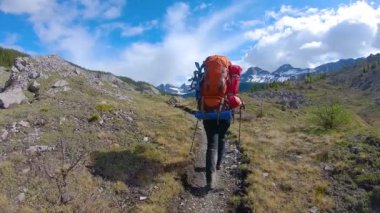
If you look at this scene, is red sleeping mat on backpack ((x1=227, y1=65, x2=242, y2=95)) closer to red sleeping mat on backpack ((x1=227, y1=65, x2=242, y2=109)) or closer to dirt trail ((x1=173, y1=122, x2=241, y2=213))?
red sleeping mat on backpack ((x1=227, y1=65, x2=242, y2=109))

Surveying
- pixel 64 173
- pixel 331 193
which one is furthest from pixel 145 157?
pixel 331 193

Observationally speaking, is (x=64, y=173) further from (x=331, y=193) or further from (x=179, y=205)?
(x=331, y=193)

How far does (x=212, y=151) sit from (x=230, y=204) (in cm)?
191

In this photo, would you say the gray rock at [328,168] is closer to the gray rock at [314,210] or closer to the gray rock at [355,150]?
the gray rock at [355,150]

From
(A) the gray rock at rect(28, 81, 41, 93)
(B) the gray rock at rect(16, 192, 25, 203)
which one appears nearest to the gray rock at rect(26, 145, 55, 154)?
(B) the gray rock at rect(16, 192, 25, 203)

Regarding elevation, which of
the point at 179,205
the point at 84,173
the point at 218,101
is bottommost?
the point at 179,205

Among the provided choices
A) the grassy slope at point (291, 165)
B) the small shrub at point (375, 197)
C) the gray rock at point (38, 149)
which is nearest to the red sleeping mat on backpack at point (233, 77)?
the grassy slope at point (291, 165)

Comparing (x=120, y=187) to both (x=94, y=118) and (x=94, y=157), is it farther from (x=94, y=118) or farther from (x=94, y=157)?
(x=94, y=118)

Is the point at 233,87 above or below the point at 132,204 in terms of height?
above

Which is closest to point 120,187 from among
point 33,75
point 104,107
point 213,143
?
point 213,143

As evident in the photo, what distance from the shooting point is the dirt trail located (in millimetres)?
12062

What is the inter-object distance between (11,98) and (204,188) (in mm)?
11312

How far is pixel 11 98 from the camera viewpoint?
19203 millimetres

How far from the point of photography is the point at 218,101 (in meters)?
13.7
